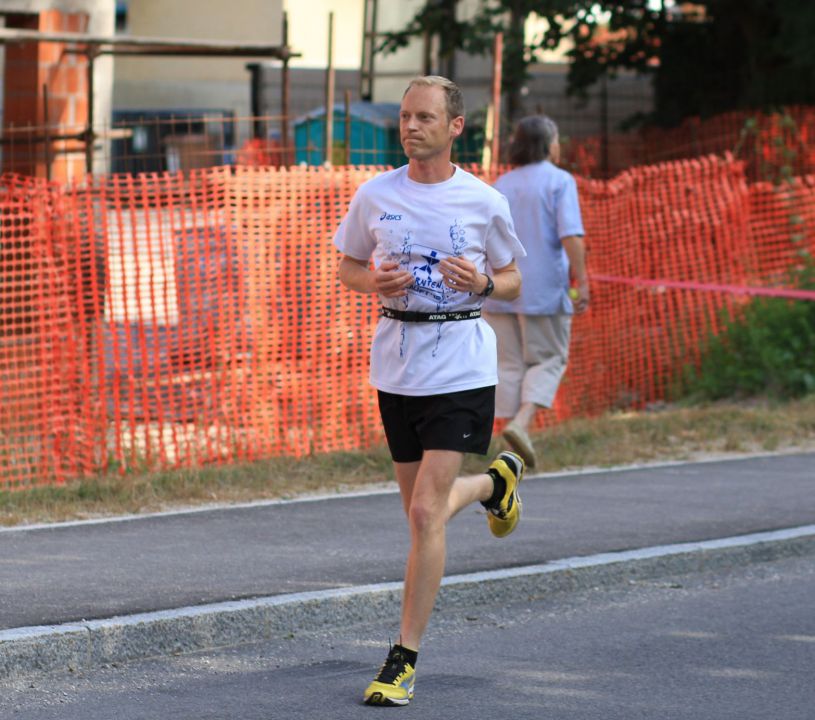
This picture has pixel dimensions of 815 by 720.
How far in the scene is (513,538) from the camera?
283 inches

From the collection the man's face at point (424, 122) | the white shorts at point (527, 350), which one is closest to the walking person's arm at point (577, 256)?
the white shorts at point (527, 350)

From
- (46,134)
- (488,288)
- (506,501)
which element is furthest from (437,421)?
(46,134)

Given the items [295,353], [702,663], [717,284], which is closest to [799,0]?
[717,284]

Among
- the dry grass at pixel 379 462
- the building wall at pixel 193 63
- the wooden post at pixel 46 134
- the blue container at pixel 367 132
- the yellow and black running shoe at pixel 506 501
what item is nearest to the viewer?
the yellow and black running shoe at pixel 506 501

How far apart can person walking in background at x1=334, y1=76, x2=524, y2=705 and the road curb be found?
89 centimetres

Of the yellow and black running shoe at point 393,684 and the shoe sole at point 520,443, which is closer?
the yellow and black running shoe at point 393,684

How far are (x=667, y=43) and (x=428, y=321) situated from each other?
2182 cm

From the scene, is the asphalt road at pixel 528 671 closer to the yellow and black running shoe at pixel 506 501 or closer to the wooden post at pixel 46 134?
the yellow and black running shoe at pixel 506 501

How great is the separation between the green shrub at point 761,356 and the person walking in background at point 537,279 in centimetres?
362

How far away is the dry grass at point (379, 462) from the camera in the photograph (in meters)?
7.89

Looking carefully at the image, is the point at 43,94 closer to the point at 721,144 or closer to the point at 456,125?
the point at 456,125

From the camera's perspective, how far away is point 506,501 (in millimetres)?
5684

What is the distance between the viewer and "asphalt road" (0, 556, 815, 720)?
4.94 metres

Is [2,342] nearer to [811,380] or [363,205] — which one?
[363,205]
